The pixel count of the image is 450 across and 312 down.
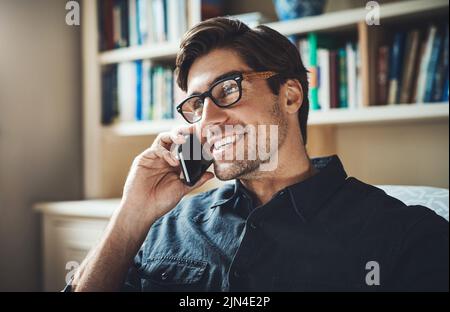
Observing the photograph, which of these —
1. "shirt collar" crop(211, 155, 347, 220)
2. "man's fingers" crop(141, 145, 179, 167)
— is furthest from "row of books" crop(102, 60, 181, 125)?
"shirt collar" crop(211, 155, 347, 220)

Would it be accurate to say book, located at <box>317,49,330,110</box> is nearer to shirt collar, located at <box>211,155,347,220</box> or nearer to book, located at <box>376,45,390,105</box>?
book, located at <box>376,45,390,105</box>

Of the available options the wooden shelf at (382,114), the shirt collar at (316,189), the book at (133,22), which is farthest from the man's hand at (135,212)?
the book at (133,22)

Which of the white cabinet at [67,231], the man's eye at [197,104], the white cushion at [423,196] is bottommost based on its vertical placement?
the white cabinet at [67,231]

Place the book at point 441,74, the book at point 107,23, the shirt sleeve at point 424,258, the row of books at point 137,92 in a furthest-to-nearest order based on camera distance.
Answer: the book at point 107,23
the row of books at point 137,92
the book at point 441,74
the shirt sleeve at point 424,258

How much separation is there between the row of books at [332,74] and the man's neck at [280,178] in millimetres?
377

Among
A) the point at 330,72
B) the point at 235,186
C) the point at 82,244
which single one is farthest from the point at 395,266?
the point at 82,244

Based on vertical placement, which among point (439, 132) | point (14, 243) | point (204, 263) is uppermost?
point (439, 132)

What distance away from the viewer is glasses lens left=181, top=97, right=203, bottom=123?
84cm

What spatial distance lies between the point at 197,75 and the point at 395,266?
18.2 inches

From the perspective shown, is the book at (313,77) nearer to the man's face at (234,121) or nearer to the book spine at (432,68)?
the book spine at (432,68)

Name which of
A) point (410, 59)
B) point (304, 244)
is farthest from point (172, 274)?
point (410, 59)

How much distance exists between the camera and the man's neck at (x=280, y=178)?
2.74 ft
